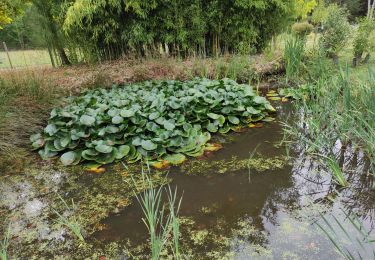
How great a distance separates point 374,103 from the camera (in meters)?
2.23

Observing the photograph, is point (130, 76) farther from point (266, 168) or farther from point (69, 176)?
point (266, 168)

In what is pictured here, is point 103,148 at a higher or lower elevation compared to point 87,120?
lower

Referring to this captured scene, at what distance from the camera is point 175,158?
2709mm

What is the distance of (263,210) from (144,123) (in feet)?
4.92

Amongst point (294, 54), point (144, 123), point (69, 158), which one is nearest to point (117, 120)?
point (144, 123)

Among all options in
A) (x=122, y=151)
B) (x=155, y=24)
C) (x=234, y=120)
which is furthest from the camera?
(x=155, y=24)

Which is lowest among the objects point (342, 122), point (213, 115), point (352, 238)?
point (352, 238)

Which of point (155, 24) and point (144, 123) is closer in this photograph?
point (144, 123)

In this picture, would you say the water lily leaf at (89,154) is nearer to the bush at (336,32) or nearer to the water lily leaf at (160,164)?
the water lily leaf at (160,164)

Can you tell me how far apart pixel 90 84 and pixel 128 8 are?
1.60 metres

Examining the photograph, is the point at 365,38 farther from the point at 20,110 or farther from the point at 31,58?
the point at 31,58

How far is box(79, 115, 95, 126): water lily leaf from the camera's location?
285 centimetres

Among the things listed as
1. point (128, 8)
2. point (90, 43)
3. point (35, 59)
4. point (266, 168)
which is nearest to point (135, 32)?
point (128, 8)

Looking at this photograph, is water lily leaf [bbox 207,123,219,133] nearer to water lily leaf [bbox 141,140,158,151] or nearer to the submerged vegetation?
the submerged vegetation
